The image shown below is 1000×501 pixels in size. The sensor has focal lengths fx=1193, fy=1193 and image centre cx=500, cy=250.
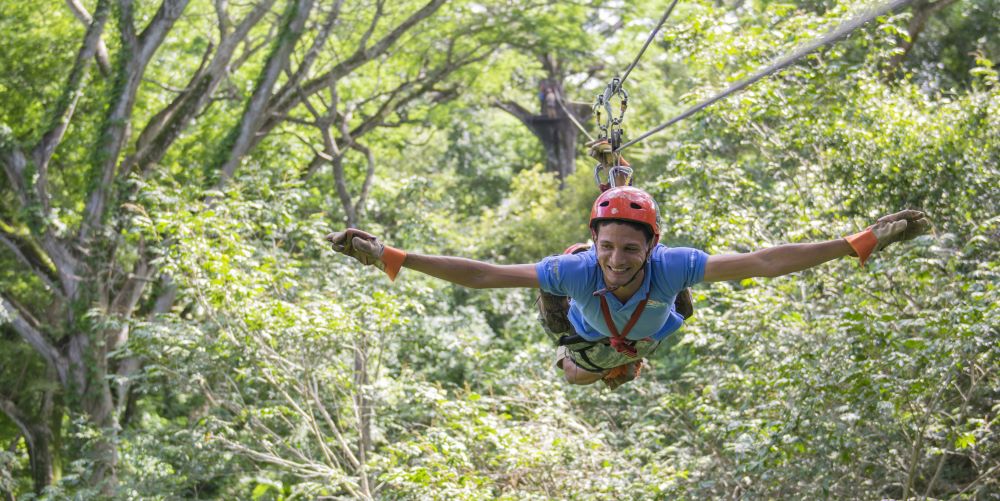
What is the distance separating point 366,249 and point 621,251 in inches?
35.2

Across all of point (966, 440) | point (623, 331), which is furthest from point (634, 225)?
point (966, 440)

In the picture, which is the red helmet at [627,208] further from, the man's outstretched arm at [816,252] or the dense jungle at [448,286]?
the dense jungle at [448,286]

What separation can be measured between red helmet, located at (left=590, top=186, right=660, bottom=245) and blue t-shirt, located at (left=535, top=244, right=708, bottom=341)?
144 millimetres

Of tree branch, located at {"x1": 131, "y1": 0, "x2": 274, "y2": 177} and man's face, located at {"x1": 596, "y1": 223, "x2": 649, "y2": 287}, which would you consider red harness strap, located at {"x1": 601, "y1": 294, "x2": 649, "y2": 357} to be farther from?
tree branch, located at {"x1": 131, "y1": 0, "x2": 274, "y2": 177}

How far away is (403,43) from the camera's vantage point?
15.5 m

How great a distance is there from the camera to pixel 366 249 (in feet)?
12.6

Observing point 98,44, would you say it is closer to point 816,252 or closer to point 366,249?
point 366,249

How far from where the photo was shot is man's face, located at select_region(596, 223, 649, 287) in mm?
4121

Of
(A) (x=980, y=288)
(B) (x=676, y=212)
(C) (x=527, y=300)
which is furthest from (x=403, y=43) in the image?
(A) (x=980, y=288)

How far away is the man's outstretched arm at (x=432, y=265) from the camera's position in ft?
12.6

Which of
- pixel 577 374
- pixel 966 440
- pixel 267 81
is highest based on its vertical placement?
pixel 267 81

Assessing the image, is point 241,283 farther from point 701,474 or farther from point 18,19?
point 18,19

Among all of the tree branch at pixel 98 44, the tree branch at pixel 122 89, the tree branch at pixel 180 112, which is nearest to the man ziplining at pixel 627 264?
the tree branch at pixel 180 112

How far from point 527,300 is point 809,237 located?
7517 mm
